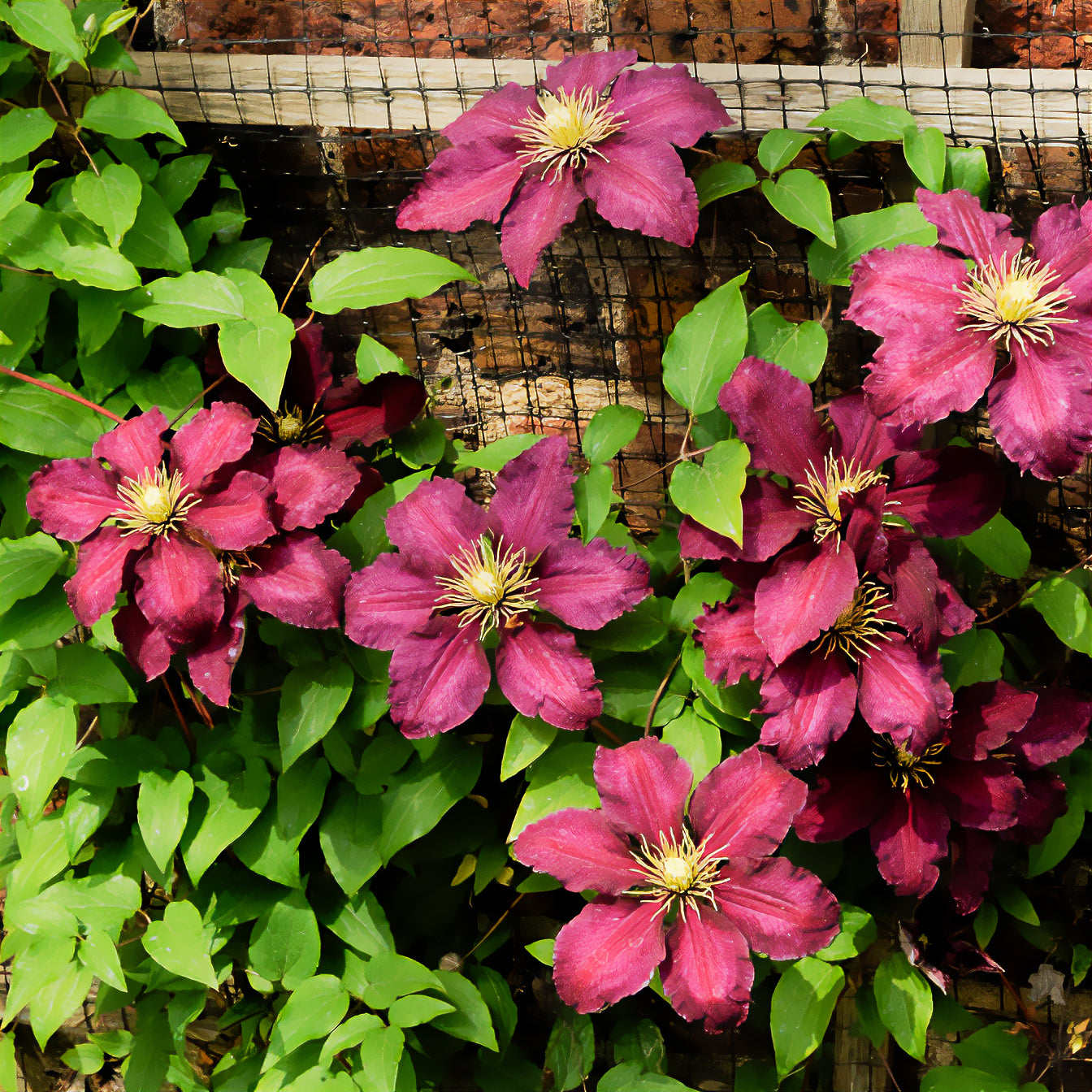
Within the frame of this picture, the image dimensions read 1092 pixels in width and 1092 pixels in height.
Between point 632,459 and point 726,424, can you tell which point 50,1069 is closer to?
point 632,459

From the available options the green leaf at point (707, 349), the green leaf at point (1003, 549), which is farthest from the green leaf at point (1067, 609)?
the green leaf at point (707, 349)

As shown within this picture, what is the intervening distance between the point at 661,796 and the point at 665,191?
554 millimetres

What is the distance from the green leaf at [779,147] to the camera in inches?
39.2

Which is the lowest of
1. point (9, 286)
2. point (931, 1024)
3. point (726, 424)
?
point (931, 1024)

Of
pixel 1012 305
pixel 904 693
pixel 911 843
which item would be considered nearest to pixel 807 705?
pixel 904 693

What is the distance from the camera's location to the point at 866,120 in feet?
3.26

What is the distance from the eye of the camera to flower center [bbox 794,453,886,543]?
2.99 feet

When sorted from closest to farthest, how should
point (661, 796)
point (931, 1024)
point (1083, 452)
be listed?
point (1083, 452), point (661, 796), point (931, 1024)

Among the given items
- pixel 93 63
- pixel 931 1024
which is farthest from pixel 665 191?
pixel 931 1024

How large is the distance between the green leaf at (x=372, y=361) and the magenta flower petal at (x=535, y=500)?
236 mm

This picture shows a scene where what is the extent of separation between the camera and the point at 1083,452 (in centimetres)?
81

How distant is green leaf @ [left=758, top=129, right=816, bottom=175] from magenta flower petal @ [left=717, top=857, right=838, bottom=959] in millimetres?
667

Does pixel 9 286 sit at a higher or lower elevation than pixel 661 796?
higher

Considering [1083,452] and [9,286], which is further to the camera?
[9,286]
